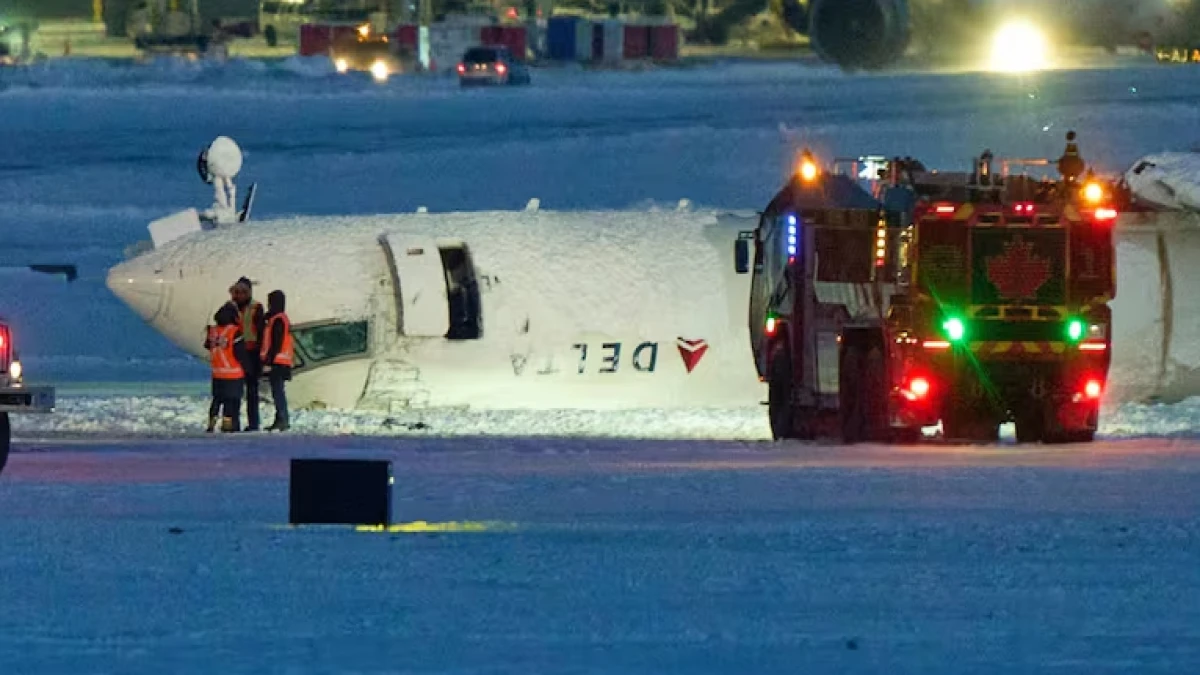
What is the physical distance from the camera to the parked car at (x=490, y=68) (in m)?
75.9

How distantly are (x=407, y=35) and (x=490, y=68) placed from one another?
12.3 metres

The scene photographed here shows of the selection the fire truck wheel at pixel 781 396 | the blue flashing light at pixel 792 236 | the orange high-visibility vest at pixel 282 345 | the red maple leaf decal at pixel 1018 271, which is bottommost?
the fire truck wheel at pixel 781 396

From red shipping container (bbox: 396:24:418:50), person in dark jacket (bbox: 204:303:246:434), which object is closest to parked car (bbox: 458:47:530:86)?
red shipping container (bbox: 396:24:418:50)

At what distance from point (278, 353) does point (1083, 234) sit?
25.8ft

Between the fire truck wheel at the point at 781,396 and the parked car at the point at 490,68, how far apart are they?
50.4m

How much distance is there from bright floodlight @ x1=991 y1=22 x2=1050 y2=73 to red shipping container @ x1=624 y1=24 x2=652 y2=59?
2816cm

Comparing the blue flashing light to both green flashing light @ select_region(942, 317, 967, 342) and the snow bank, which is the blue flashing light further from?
green flashing light @ select_region(942, 317, 967, 342)

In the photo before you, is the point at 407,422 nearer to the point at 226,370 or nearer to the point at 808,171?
the point at 226,370

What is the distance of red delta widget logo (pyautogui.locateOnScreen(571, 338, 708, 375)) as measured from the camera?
28.7 metres

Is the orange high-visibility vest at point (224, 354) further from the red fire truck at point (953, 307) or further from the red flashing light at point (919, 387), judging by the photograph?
the red flashing light at point (919, 387)

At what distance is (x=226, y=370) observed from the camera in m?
26.0

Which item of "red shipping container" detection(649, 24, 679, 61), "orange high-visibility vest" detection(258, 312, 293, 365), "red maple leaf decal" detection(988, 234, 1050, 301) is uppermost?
"red shipping container" detection(649, 24, 679, 61)

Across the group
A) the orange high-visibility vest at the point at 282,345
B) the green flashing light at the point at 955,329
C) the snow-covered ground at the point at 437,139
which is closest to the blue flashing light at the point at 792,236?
the green flashing light at the point at 955,329

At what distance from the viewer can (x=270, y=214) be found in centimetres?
4559
